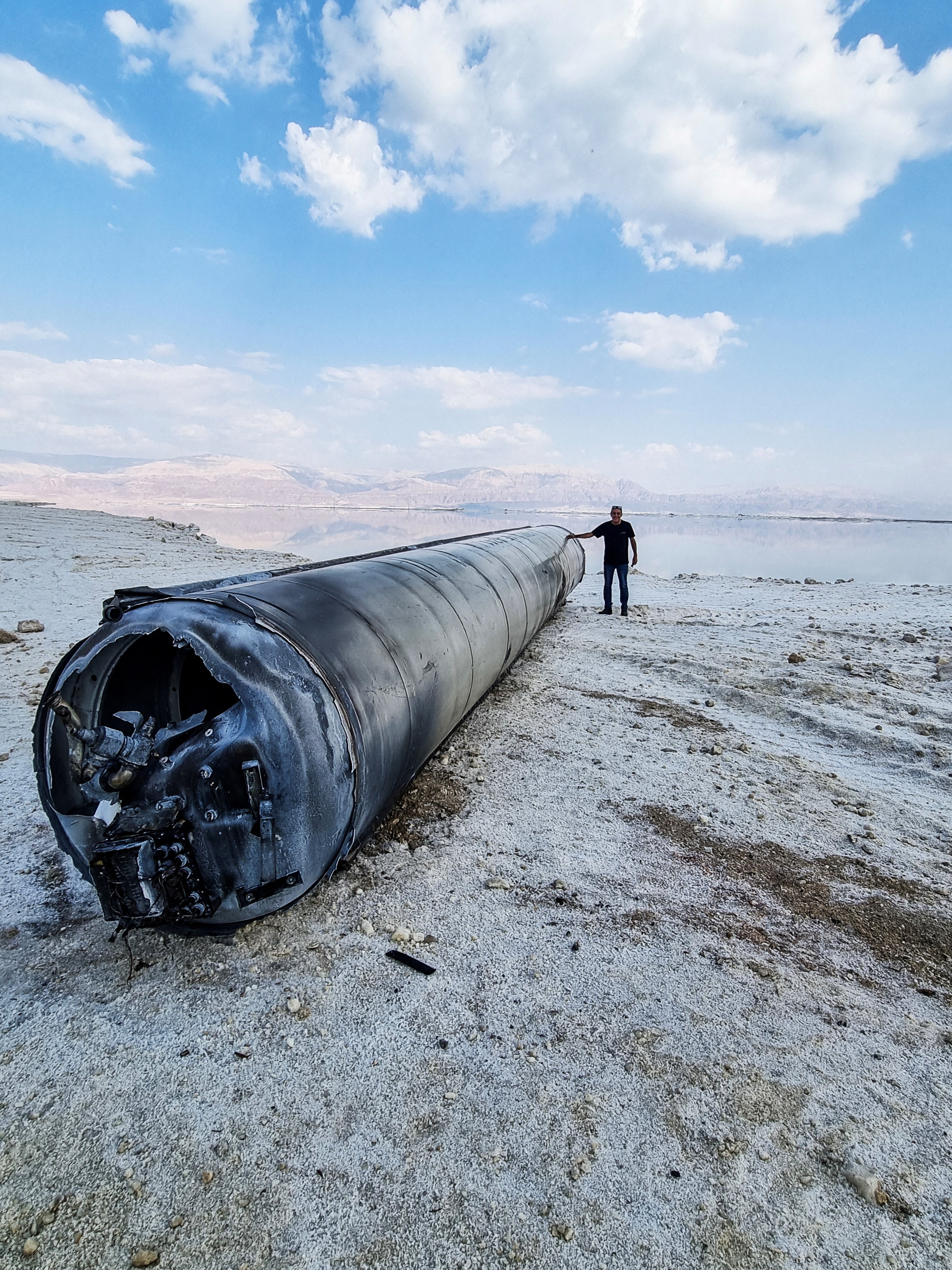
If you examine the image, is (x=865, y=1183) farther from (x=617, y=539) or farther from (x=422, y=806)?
(x=617, y=539)

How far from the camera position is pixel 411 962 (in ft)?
8.18

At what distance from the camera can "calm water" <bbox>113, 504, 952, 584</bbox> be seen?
15.8 meters

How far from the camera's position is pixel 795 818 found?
365 cm

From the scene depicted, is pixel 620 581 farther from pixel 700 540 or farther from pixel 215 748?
pixel 700 540

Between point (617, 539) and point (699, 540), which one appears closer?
point (617, 539)

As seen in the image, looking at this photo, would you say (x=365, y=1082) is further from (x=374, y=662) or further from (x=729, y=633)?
(x=729, y=633)

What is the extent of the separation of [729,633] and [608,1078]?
6.74 meters

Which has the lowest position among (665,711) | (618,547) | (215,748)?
(665,711)

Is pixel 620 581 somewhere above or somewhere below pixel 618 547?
below

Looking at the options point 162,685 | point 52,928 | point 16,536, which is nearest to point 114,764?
point 162,685

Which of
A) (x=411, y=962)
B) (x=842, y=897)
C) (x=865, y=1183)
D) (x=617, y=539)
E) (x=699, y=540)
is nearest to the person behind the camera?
(x=865, y=1183)

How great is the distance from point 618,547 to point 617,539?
13cm

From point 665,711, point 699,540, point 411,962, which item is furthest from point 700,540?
point 411,962

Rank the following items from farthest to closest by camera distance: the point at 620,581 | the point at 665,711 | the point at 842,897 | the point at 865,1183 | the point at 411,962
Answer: the point at 620,581, the point at 665,711, the point at 842,897, the point at 411,962, the point at 865,1183
